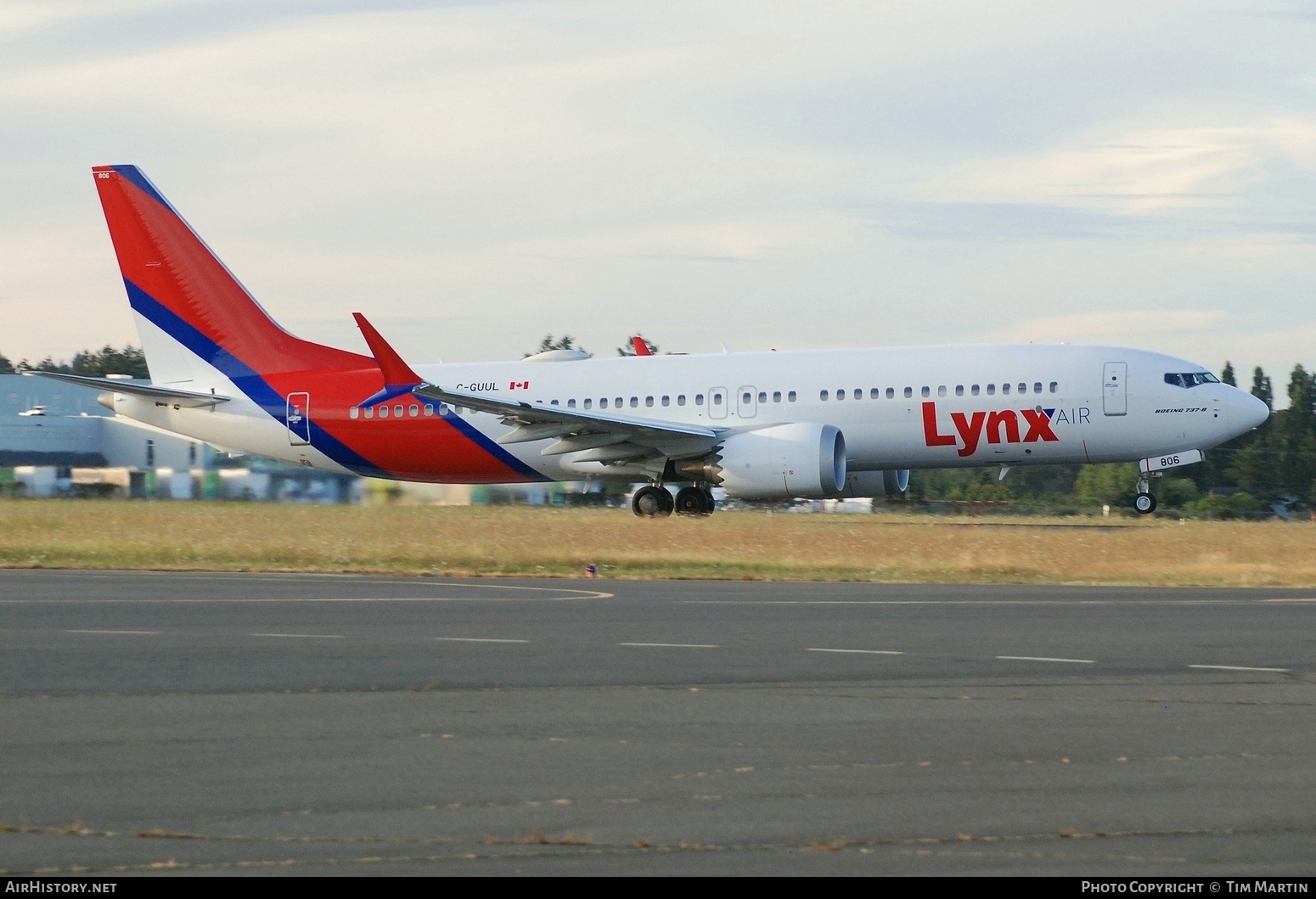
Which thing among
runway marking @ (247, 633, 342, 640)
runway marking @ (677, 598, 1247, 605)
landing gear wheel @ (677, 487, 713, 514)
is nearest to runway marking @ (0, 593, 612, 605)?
runway marking @ (677, 598, 1247, 605)

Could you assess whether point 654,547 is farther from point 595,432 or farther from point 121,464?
point 121,464

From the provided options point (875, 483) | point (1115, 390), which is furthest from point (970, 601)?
point (875, 483)

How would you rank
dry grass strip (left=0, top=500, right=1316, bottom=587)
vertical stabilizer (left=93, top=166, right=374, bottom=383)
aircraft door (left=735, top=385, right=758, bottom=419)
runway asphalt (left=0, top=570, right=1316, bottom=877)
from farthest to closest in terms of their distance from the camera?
1. vertical stabilizer (left=93, top=166, right=374, bottom=383)
2. aircraft door (left=735, top=385, right=758, bottom=419)
3. dry grass strip (left=0, top=500, right=1316, bottom=587)
4. runway asphalt (left=0, top=570, right=1316, bottom=877)

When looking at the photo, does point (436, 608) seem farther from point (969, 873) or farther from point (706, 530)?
point (706, 530)

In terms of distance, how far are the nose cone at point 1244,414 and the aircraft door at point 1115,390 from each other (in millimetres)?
2087

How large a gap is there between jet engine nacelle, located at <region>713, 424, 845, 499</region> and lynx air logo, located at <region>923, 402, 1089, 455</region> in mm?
1851

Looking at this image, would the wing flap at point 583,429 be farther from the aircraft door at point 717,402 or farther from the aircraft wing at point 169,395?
the aircraft wing at point 169,395

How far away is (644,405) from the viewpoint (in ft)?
103

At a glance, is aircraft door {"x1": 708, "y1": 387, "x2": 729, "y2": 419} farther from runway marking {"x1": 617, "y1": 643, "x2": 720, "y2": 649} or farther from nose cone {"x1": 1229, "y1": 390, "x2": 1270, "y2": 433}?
runway marking {"x1": 617, "y1": 643, "x2": 720, "y2": 649}

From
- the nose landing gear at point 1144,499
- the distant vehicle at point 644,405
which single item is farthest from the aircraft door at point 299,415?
the nose landing gear at point 1144,499

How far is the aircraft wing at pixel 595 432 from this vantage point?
28.9 m

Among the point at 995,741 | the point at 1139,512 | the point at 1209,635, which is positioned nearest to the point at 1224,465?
the point at 1139,512

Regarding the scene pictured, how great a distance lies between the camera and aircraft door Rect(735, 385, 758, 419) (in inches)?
1207
